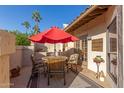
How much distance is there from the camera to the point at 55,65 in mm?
7047

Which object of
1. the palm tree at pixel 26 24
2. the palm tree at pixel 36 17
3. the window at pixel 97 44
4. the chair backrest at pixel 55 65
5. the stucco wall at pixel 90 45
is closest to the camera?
the chair backrest at pixel 55 65

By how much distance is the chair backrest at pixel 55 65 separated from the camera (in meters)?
7.01

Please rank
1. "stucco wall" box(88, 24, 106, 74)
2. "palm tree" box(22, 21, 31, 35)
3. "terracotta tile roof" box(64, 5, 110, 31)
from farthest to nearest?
1. "palm tree" box(22, 21, 31, 35)
2. "stucco wall" box(88, 24, 106, 74)
3. "terracotta tile roof" box(64, 5, 110, 31)

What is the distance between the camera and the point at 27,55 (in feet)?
43.4

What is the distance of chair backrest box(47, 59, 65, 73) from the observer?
7013 millimetres

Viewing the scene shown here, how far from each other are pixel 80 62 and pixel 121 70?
841cm

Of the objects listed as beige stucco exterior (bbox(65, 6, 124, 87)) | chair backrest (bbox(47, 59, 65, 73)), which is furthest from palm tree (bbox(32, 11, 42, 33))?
chair backrest (bbox(47, 59, 65, 73))

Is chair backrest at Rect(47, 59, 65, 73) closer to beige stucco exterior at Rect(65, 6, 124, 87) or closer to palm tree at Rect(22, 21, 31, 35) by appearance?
beige stucco exterior at Rect(65, 6, 124, 87)

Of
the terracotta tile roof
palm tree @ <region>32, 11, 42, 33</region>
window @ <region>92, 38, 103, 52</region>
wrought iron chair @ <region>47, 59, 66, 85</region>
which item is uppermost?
palm tree @ <region>32, 11, 42, 33</region>

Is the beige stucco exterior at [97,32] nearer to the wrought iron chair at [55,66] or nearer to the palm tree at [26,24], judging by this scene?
the wrought iron chair at [55,66]

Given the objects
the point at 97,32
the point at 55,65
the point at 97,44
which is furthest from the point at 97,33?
the point at 55,65

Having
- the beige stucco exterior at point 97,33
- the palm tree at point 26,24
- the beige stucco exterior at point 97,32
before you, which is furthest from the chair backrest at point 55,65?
the palm tree at point 26,24
